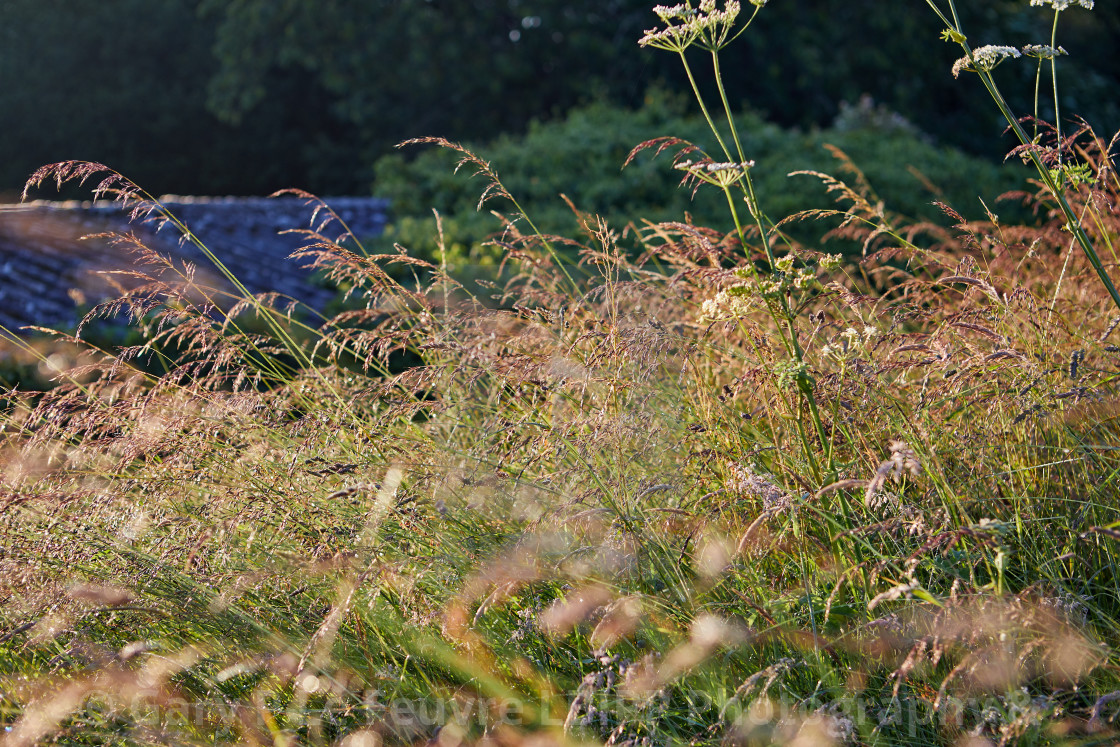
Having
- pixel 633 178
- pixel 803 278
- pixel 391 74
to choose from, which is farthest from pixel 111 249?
pixel 391 74

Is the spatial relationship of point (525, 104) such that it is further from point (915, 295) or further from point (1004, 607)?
point (1004, 607)

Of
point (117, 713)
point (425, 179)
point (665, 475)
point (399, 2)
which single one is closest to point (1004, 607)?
point (665, 475)

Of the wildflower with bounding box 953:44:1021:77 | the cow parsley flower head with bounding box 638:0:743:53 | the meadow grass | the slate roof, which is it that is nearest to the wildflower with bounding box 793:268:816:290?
the meadow grass

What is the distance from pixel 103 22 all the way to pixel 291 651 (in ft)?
70.7

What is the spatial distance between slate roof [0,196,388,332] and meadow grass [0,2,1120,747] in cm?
392

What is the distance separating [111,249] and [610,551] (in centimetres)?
715

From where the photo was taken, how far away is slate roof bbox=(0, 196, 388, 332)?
616cm

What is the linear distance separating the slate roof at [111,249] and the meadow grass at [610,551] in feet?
12.9

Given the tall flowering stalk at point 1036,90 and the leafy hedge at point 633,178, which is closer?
the tall flowering stalk at point 1036,90

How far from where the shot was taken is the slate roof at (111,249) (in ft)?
20.2

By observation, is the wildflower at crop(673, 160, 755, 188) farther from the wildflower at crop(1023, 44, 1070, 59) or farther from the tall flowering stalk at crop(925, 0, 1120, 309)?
the wildflower at crop(1023, 44, 1070, 59)

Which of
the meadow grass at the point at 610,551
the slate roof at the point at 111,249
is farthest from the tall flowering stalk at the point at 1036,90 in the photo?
the slate roof at the point at 111,249

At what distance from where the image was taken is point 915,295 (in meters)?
2.59

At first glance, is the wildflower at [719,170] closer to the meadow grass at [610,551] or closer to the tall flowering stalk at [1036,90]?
the meadow grass at [610,551]
